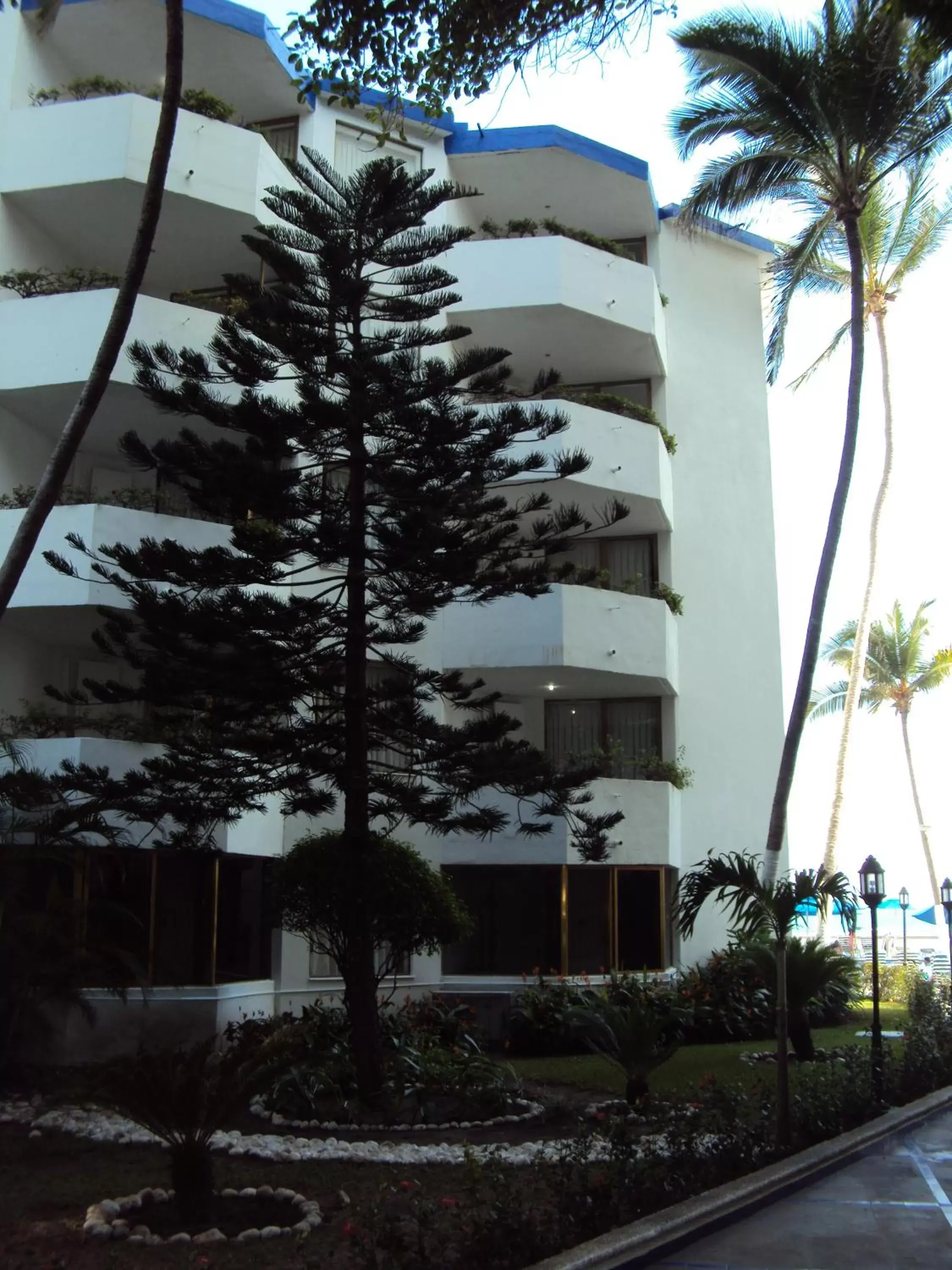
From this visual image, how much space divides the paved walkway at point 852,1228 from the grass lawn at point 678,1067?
269 centimetres

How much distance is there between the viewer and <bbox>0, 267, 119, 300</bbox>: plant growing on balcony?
15523 mm

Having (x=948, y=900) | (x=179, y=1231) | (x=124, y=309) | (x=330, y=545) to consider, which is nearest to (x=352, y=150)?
(x=124, y=309)

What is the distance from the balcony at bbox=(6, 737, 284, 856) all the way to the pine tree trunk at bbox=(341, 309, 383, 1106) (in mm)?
2363

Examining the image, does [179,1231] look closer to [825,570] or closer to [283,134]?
[825,570]

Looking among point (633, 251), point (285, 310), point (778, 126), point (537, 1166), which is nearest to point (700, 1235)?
point (537, 1166)

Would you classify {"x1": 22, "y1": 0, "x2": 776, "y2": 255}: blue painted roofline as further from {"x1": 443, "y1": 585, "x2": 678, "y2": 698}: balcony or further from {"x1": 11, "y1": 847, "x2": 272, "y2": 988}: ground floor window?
{"x1": 11, "y1": 847, "x2": 272, "y2": 988}: ground floor window

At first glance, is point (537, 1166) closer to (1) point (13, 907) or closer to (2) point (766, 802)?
(1) point (13, 907)

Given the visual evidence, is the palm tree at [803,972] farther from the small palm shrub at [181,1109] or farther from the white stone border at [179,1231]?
the small palm shrub at [181,1109]

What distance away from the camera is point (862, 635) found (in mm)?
23484

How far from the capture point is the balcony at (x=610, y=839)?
17.2m

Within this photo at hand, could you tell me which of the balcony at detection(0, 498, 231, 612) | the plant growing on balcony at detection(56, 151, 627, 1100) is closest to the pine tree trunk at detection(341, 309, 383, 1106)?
the plant growing on balcony at detection(56, 151, 627, 1100)

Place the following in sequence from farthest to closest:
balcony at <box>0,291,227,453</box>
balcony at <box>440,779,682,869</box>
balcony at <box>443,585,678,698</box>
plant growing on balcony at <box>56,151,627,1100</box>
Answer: balcony at <box>443,585,678,698</box>, balcony at <box>440,779,682,869</box>, balcony at <box>0,291,227,453</box>, plant growing on balcony at <box>56,151,627,1100</box>

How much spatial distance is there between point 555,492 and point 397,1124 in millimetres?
10581

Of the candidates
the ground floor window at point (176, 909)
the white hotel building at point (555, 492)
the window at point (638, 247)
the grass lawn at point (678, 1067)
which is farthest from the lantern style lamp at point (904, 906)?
the ground floor window at point (176, 909)
